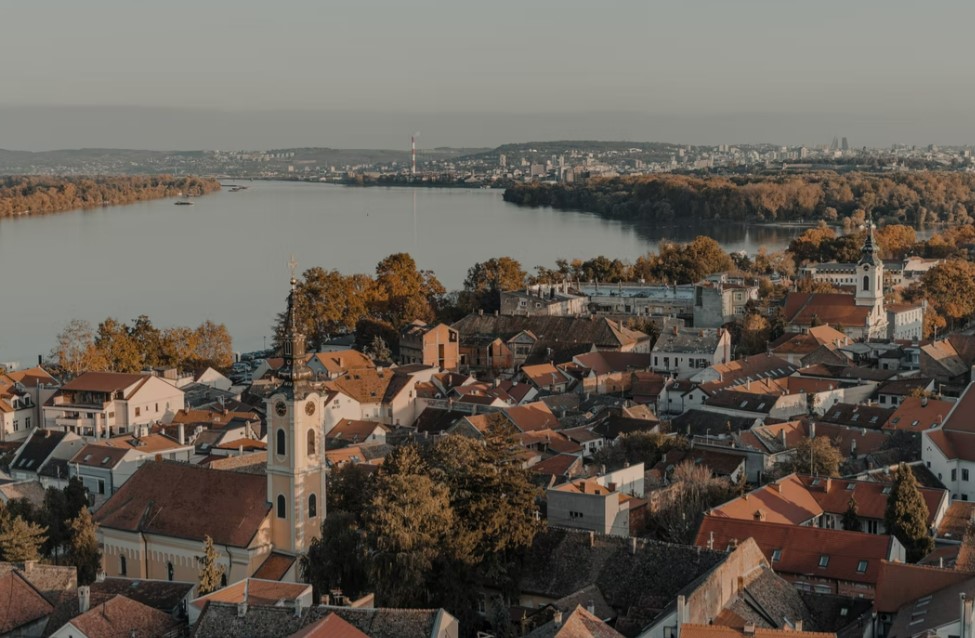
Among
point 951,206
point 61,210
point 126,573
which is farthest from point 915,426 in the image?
point 61,210

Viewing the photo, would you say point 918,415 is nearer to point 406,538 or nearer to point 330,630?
point 406,538

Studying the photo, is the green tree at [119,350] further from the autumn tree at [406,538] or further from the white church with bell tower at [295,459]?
the autumn tree at [406,538]

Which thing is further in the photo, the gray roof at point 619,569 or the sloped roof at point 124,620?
the gray roof at point 619,569

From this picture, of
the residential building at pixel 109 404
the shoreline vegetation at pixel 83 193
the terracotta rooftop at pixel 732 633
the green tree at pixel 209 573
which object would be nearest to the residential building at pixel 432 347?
the residential building at pixel 109 404

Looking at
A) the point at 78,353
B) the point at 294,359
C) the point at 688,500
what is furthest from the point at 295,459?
the point at 78,353

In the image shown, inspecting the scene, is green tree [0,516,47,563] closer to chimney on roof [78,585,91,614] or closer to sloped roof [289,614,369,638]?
chimney on roof [78,585,91,614]
